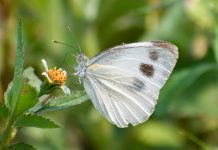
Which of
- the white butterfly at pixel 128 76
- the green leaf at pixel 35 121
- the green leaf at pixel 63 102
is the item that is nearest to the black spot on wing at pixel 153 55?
the white butterfly at pixel 128 76

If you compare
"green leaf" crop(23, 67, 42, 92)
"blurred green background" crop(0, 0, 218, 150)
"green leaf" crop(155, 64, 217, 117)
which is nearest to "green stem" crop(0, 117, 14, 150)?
"green leaf" crop(23, 67, 42, 92)

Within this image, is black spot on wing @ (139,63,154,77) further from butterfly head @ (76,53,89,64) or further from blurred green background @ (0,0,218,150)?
blurred green background @ (0,0,218,150)

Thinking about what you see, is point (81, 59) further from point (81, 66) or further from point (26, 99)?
point (26, 99)

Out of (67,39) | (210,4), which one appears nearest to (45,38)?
(67,39)

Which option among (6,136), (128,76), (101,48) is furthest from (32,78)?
(101,48)

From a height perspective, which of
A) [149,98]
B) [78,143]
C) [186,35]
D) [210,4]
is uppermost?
[210,4]

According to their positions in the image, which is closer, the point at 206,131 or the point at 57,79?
the point at 57,79

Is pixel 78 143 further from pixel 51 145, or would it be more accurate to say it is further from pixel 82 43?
pixel 82 43
